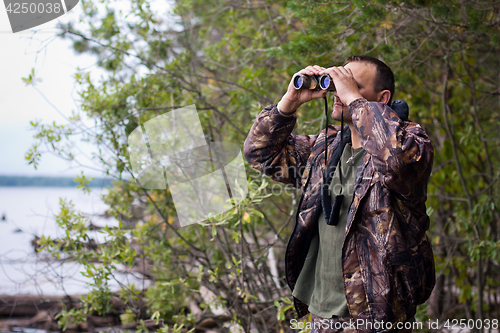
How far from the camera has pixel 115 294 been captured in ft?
7.51

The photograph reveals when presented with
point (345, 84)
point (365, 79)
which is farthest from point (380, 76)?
point (345, 84)

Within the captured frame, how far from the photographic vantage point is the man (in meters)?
1.05

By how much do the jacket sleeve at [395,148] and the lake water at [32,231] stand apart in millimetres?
1668

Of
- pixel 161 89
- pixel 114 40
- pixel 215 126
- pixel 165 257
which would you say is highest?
pixel 114 40

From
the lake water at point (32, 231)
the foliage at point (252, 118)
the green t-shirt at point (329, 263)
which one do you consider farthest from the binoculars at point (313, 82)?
the lake water at point (32, 231)

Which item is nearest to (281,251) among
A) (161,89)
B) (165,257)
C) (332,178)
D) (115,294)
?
(165,257)

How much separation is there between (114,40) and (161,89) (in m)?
0.51

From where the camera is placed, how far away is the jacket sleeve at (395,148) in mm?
1007

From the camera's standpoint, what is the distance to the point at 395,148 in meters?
1.00

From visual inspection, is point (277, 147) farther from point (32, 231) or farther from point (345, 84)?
point (32, 231)

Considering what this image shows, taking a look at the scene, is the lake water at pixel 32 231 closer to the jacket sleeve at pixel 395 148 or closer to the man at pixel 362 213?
the man at pixel 362 213

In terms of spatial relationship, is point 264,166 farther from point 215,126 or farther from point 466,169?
point 466,169

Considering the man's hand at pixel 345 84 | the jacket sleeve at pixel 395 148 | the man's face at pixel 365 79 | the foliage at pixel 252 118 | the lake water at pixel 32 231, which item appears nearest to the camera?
the jacket sleeve at pixel 395 148

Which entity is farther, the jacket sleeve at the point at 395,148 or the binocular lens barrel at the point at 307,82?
the binocular lens barrel at the point at 307,82
